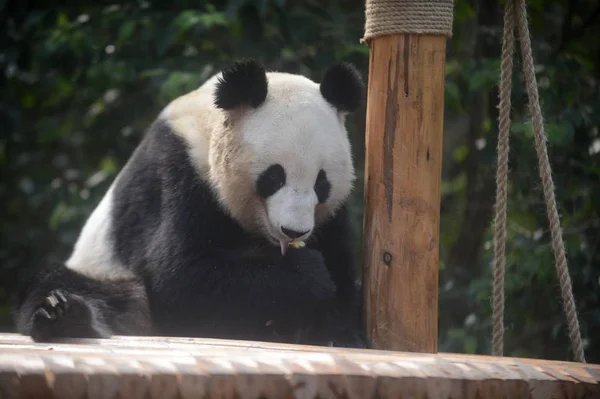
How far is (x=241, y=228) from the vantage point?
11.6 ft

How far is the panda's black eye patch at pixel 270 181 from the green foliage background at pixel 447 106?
68.8 inches

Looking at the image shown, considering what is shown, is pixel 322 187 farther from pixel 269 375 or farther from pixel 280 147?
pixel 269 375

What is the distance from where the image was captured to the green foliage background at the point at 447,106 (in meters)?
4.97

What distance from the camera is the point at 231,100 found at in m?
3.37

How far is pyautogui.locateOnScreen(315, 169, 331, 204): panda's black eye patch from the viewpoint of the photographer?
329 cm

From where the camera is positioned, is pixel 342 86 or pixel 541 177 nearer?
pixel 541 177

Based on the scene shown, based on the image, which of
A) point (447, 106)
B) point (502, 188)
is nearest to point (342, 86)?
point (502, 188)

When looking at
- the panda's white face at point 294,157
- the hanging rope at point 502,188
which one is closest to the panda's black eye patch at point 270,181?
the panda's white face at point 294,157

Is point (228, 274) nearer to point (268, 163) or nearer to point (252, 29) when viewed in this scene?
point (268, 163)

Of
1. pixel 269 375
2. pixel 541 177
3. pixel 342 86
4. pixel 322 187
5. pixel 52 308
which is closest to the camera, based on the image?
pixel 269 375

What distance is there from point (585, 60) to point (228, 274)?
346 cm

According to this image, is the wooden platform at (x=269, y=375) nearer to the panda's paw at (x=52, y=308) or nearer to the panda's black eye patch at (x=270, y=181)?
the panda's paw at (x=52, y=308)

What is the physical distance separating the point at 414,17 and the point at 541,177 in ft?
2.33

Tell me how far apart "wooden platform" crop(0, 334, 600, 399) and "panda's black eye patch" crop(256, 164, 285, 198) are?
0.95 metres
